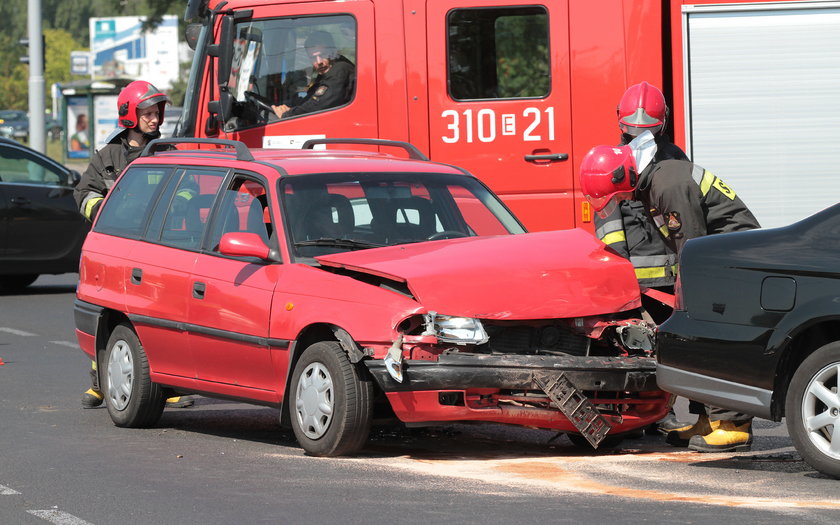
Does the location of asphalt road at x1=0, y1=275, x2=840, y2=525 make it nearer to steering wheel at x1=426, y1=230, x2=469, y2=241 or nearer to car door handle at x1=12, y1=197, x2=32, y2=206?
steering wheel at x1=426, y1=230, x2=469, y2=241

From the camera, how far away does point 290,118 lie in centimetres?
1234

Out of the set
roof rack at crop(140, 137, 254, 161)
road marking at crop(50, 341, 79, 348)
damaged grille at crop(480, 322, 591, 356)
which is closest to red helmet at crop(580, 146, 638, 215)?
damaged grille at crop(480, 322, 591, 356)

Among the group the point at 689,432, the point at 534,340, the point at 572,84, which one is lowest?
the point at 689,432

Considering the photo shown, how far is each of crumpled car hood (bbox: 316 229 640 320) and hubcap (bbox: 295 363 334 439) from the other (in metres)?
0.55

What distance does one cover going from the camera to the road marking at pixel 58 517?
20.4 ft

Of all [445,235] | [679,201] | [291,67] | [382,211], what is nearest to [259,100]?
[291,67]

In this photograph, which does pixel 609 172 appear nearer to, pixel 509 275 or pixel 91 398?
pixel 509 275

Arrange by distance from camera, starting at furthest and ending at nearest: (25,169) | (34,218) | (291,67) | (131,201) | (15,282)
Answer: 1. (15,282)
2. (25,169)
3. (34,218)
4. (291,67)
5. (131,201)

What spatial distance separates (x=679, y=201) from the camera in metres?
8.13

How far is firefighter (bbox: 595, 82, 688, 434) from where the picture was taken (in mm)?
8562

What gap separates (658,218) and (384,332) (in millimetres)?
1812

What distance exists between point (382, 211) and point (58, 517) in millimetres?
2915

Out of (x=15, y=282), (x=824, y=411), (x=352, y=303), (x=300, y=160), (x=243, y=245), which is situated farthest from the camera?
(x=15, y=282)

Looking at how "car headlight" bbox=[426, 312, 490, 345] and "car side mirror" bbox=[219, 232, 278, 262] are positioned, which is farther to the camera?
"car side mirror" bbox=[219, 232, 278, 262]
